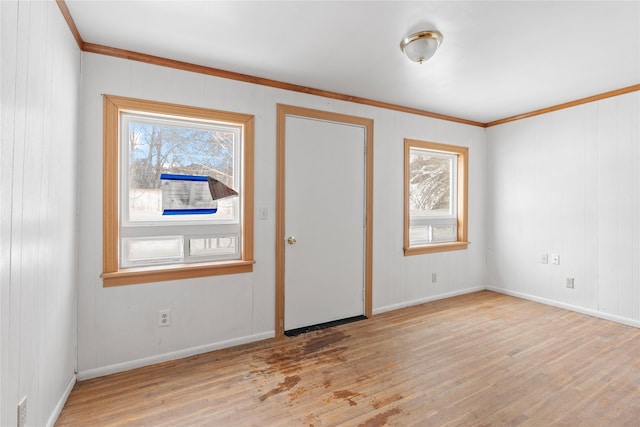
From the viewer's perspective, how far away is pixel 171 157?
273 centimetres

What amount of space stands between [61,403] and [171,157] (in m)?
1.84

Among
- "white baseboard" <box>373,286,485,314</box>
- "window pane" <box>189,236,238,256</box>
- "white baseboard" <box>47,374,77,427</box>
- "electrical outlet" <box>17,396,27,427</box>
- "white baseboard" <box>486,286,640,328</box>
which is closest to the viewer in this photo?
"electrical outlet" <box>17,396,27,427</box>

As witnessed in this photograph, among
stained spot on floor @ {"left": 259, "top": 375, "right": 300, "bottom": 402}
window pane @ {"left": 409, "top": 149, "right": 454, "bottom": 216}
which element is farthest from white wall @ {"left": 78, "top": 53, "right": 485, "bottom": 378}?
stained spot on floor @ {"left": 259, "top": 375, "right": 300, "bottom": 402}

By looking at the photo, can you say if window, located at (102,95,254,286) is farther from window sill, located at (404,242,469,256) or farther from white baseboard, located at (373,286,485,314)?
window sill, located at (404,242,469,256)

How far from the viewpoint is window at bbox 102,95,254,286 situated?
2.49 m

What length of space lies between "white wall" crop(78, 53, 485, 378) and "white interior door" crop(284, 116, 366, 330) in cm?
19

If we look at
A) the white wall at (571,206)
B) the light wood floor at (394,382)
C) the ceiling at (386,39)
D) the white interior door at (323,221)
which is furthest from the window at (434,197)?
the light wood floor at (394,382)

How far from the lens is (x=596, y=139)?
3629 millimetres

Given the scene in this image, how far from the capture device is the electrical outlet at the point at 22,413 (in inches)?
55.3

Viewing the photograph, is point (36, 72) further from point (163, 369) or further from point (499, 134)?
point (499, 134)

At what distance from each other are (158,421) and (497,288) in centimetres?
448

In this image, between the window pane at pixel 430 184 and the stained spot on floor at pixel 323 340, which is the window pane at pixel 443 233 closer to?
the window pane at pixel 430 184

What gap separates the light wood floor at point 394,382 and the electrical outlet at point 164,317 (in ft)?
1.03

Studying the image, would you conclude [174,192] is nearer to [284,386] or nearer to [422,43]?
[284,386]
